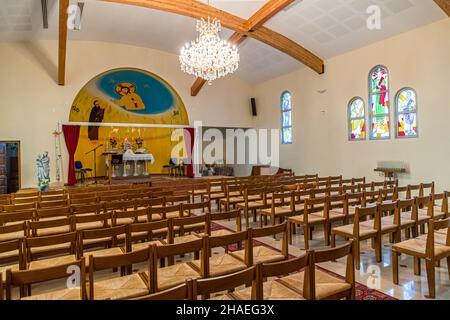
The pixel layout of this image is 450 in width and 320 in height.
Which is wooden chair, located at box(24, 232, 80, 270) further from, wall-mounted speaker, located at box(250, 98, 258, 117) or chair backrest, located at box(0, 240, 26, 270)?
wall-mounted speaker, located at box(250, 98, 258, 117)

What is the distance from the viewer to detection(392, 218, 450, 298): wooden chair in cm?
285

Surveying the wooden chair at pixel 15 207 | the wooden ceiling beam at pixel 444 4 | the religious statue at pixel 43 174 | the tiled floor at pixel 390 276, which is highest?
the wooden ceiling beam at pixel 444 4

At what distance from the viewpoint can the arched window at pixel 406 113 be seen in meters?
8.19

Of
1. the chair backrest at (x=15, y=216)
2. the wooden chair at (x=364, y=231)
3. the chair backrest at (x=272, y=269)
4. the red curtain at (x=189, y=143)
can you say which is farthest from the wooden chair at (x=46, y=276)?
the red curtain at (x=189, y=143)

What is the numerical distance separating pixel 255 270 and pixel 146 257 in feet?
3.01

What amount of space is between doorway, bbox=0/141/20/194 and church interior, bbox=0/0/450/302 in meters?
0.04

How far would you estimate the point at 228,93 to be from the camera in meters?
14.2

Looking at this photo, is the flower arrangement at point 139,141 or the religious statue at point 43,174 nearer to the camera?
the religious statue at point 43,174

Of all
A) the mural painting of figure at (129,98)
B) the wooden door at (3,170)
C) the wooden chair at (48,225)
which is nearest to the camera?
the wooden chair at (48,225)

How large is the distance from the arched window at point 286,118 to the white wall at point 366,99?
10.3 inches

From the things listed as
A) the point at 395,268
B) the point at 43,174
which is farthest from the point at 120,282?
the point at 43,174

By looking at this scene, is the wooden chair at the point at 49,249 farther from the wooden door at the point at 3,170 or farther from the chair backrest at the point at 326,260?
the wooden door at the point at 3,170

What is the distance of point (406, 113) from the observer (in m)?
8.38

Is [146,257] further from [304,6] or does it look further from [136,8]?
[136,8]
